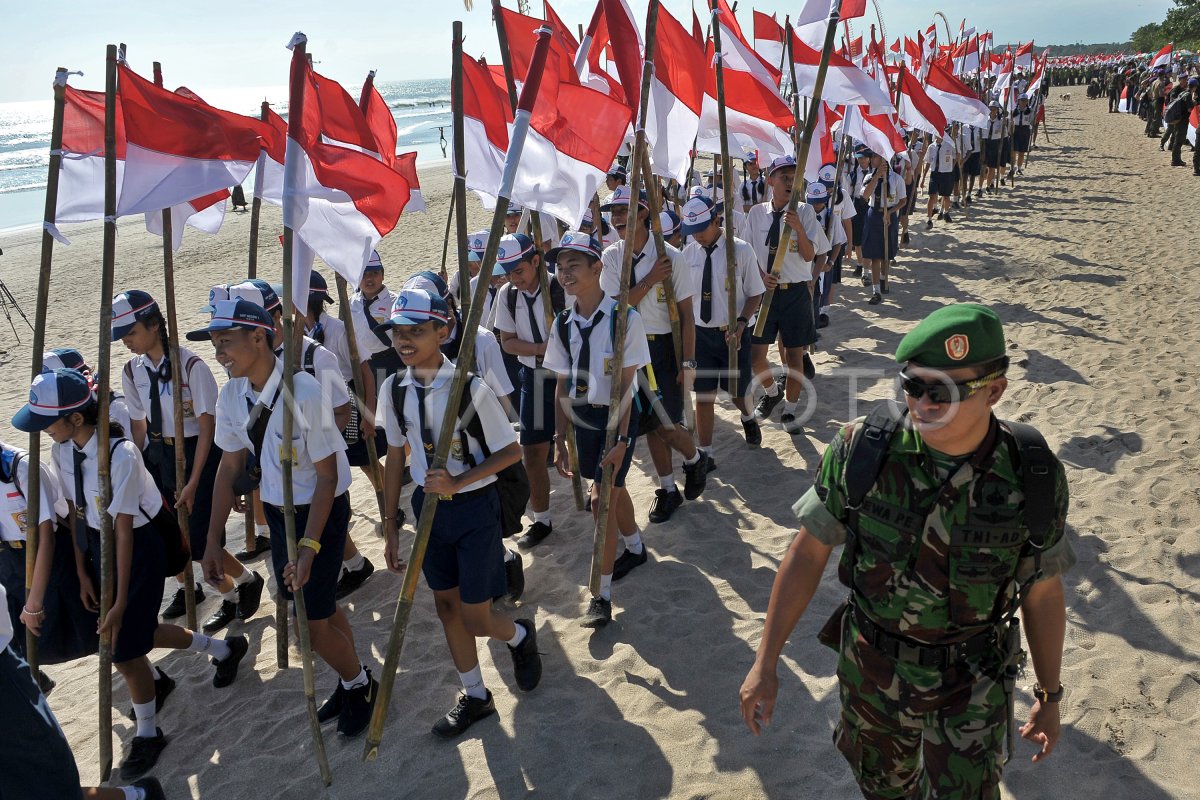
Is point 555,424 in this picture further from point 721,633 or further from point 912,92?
point 912,92

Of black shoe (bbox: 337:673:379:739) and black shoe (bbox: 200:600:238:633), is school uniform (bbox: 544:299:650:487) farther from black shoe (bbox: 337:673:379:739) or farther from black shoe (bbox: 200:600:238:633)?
black shoe (bbox: 200:600:238:633)

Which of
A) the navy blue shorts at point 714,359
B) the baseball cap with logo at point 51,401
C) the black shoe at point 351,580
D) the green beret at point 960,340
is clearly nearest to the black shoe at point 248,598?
the black shoe at point 351,580

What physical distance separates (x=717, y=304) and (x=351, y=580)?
3413 millimetres

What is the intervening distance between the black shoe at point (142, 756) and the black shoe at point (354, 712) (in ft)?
3.18

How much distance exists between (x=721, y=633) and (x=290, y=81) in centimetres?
365

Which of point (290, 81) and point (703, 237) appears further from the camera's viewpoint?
point (703, 237)

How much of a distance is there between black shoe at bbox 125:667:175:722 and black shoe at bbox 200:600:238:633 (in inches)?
21.4

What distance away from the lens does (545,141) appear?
426cm

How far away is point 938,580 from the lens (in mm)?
2418

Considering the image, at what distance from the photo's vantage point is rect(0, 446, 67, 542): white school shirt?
13.5 feet

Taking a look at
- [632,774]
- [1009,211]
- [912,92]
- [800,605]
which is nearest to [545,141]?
[800,605]

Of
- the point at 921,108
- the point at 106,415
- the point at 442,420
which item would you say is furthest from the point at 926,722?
the point at 921,108

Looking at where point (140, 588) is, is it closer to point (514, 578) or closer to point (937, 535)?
point (514, 578)

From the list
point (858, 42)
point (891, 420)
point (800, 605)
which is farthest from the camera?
point (858, 42)
